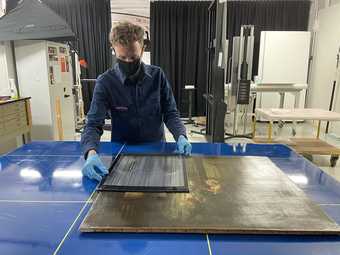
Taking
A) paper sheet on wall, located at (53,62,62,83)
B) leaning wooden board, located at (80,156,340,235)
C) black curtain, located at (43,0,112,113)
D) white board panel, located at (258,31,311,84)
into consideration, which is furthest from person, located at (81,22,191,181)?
black curtain, located at (43,0,112,113)

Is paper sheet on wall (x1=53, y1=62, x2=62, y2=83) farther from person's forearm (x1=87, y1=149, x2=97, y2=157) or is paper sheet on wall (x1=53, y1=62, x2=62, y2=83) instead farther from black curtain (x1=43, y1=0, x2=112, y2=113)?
person's forearm (x1=87, y1=149, x2=97, y2=157)

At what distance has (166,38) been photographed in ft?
20.7

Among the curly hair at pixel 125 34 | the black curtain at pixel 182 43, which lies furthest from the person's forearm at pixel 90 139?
the black curtain at pixel 182 43

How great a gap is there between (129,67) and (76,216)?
1.03 meters

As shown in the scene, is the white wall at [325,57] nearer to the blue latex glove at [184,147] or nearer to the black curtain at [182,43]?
the black curtain at [182,43]

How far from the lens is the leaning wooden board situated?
875mm

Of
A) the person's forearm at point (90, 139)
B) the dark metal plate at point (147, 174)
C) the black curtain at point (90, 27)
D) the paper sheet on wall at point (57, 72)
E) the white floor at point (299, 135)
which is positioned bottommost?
the white floor at point (299, 135)

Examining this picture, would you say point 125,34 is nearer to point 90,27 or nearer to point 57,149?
point 57,149

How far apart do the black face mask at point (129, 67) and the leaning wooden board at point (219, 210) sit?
84 centimetres

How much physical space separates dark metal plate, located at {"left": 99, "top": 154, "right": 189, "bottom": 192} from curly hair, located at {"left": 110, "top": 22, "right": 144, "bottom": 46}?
25.9 inches

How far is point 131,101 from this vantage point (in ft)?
5.91

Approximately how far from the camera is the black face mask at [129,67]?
1.71 metres

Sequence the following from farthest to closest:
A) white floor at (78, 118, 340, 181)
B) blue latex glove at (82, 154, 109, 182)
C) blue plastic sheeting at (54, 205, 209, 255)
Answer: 1. white floor at (78, 118, 340, 181)
2. blue latex glove at (82, 154, 109, 182)
3. blue plastic sheeting at (54, 205, 209, 255)

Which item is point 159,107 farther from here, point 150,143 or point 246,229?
point 246,229
